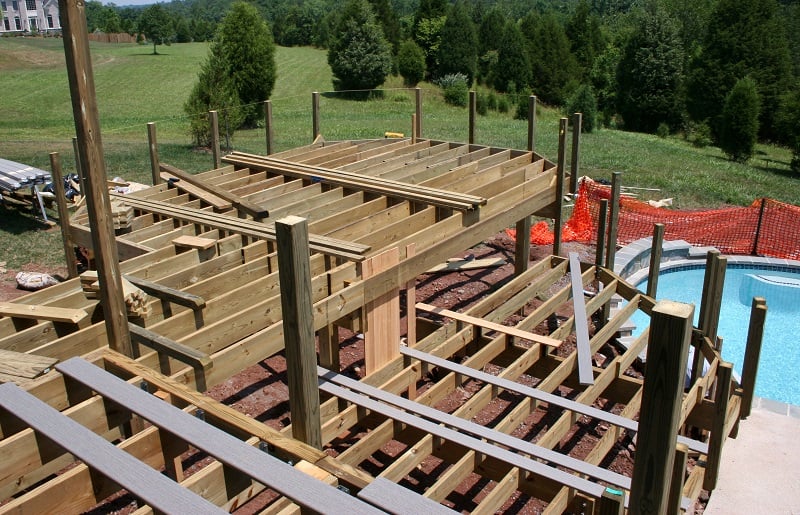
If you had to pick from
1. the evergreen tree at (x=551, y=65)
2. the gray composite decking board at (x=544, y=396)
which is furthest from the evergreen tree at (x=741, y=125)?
the gray composite decking board at (x=544, y=396)

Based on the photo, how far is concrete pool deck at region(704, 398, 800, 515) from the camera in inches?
262

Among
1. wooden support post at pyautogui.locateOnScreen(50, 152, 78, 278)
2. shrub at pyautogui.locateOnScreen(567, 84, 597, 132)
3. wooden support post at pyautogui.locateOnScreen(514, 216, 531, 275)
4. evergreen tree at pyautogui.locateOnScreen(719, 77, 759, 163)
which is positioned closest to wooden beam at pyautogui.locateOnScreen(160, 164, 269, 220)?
wooden support post at pyautogui.locateOnScreen(50, 152, 78, 278)

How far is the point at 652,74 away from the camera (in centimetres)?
4200

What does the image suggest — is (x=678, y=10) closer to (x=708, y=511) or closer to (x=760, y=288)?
(x=760, y=288)

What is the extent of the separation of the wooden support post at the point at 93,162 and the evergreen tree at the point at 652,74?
1690 inches

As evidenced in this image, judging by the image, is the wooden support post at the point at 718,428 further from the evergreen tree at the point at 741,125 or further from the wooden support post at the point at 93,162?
the evergreen tree at the point at 741,125

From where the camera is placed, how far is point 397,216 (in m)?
8.03

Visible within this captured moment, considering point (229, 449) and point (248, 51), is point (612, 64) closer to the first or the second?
point (248, 51)

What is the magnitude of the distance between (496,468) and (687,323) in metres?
3.26

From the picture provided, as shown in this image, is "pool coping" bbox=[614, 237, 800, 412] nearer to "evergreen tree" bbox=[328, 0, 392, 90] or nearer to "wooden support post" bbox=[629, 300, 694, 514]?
"wooden support post" bbox=[629, 300, 694, 514]

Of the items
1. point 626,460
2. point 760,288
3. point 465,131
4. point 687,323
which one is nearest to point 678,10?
point 465,131

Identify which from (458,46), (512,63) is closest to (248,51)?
(458,46)

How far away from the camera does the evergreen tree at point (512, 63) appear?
44875 mm

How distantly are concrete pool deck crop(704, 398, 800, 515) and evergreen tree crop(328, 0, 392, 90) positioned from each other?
35.4 m
